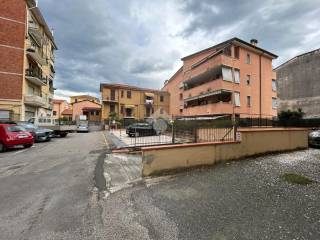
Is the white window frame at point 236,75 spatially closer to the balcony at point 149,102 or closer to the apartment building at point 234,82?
the apartment building at point 234,82

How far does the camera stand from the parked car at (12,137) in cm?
1151

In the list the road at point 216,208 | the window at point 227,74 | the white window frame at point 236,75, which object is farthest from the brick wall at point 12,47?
the white window frame at point 236,75

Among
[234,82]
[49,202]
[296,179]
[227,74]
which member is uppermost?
[227,74]

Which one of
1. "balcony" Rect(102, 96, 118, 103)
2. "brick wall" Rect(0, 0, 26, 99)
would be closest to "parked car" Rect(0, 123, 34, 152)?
"brick wall" Rect(0, 0, 26, 99)

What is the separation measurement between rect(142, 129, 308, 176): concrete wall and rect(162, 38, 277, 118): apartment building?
11.1 m

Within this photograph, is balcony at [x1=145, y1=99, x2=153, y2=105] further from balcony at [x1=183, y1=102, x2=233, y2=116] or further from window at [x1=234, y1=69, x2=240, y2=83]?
window at [x1=234, y1=69, x2=240, y2=83]

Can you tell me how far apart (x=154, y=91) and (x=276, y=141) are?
139 feet

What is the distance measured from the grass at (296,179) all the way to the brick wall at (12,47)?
91.8 ft

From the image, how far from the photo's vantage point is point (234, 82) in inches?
929

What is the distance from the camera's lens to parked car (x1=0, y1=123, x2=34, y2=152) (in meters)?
11.5

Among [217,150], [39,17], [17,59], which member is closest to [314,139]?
[217,150]

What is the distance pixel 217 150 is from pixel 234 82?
18.3 m

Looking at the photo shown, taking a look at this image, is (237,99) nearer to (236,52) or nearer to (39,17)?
(236,52)

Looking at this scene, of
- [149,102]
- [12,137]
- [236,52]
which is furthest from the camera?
[149,102]
